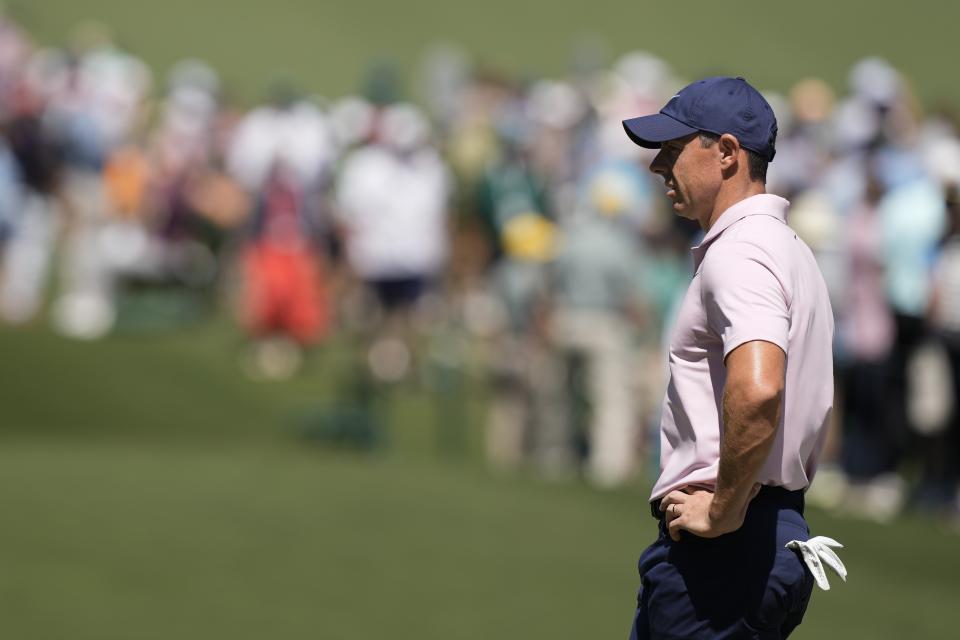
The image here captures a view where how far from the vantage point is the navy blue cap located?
3912 mm

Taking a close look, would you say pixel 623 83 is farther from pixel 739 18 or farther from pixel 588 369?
pixel 739 18

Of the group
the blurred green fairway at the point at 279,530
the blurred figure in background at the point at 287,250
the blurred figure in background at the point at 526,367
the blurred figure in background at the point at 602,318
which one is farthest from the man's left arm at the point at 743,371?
the blurred figure in background at the point at 287,250

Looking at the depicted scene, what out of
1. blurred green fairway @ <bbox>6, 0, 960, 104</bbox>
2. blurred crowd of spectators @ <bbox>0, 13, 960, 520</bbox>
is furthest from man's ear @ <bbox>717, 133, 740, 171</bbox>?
blurred green fairway @ <bbox>6, 0, 960, 104</bbox>

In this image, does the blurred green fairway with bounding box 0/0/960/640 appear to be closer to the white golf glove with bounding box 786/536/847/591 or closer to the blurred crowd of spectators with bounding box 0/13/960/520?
the blurred crowd of spectators with bounding box 0/13/960/520

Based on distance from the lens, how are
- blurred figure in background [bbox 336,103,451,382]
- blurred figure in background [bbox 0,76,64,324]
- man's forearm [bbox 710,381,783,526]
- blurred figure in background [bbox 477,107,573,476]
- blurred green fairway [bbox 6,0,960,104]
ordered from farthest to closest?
blurred green fairway [bbox 6,0,960,104], blurred figure in background [bbox 0,76,64,324], blurred figure in background [bbox 336,103,451,382], blurred figure in background [bbox 477,107,573,476], man's forearm [bbox 710,381,783,526]

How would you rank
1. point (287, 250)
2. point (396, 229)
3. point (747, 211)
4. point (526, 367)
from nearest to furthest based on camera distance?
point (747, 211), point (526, 367), point (396, 229), point (287, 250)

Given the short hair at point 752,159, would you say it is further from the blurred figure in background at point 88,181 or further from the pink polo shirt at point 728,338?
the blurred figure in background at point 88,181

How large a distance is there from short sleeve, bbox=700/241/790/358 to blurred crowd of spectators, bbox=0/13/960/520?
6260mm

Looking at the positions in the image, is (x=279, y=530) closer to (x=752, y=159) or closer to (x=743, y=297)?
(x=752, y=159)

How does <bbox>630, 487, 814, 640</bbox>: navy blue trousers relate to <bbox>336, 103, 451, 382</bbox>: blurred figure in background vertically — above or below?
below

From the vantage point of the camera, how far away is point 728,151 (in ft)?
13.0

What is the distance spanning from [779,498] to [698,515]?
25 centimetres

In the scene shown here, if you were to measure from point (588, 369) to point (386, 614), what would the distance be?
3927 millimetres

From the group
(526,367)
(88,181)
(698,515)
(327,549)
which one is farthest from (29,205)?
(698,515)
